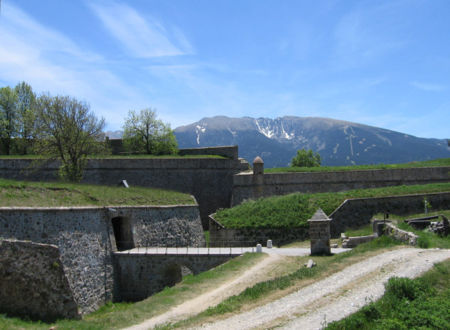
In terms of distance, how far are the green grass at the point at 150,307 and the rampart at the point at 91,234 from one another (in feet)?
4.28

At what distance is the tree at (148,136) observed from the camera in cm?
4301

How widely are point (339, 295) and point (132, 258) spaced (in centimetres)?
1344

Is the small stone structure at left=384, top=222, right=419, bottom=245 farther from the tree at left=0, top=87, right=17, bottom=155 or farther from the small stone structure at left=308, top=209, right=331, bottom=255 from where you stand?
the tree at left=0, top=87, right=17, bottom=155

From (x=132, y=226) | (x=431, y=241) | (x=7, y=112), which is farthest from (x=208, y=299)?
(x=7, y=112)

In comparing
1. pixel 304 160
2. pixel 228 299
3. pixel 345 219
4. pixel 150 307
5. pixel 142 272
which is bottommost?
pixel 142 272

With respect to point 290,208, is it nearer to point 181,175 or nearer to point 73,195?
point 181,175

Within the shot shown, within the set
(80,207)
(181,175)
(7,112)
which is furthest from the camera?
(7,112)

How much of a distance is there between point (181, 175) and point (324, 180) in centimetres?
1118

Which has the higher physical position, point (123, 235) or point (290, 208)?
point (290, 208)

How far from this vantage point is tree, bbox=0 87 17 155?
40.1 meters

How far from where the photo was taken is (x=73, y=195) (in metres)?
21.7

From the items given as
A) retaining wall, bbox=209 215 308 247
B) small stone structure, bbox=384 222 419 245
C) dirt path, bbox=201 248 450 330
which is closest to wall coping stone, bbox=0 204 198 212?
retaining wall, bbox=209 215 308 247

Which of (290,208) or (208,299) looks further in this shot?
(290,208)

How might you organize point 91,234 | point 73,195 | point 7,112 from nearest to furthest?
point 91,234 → point 73,195 → point 7,112
